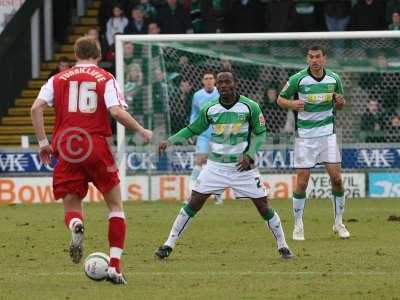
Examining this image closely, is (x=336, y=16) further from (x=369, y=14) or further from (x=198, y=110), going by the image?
(x=198, y=110)

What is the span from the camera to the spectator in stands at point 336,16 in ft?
87.6

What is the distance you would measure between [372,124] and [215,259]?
1048 cm

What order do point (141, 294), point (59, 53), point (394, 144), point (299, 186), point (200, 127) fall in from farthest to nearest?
point (59, 53), point (394, 144), point (299, 186), point (200, 127), point (141, 294)

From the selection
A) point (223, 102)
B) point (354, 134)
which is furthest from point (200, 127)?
point (354, 134)

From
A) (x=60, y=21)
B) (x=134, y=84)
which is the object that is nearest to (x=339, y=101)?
(x=134, y=84)

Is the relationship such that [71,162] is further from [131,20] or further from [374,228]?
[131,20]

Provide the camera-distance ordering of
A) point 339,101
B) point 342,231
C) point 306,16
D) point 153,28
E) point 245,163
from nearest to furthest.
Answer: point 245,163 < point 339,101 < point 342,231 < point 153,28 < point 306,16

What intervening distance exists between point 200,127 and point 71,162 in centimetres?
239

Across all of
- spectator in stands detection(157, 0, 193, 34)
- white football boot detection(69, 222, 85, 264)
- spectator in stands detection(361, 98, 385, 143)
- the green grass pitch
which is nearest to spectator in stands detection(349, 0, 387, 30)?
spectator in stands detection(361, 98, 385, 143)

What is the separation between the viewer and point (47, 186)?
949 inches

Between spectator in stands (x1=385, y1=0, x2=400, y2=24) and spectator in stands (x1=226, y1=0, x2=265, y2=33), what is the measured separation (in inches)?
99.5

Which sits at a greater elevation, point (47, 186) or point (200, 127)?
point (200, 127)

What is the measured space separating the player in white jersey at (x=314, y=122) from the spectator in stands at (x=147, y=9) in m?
11.3

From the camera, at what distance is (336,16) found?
26.8 m
